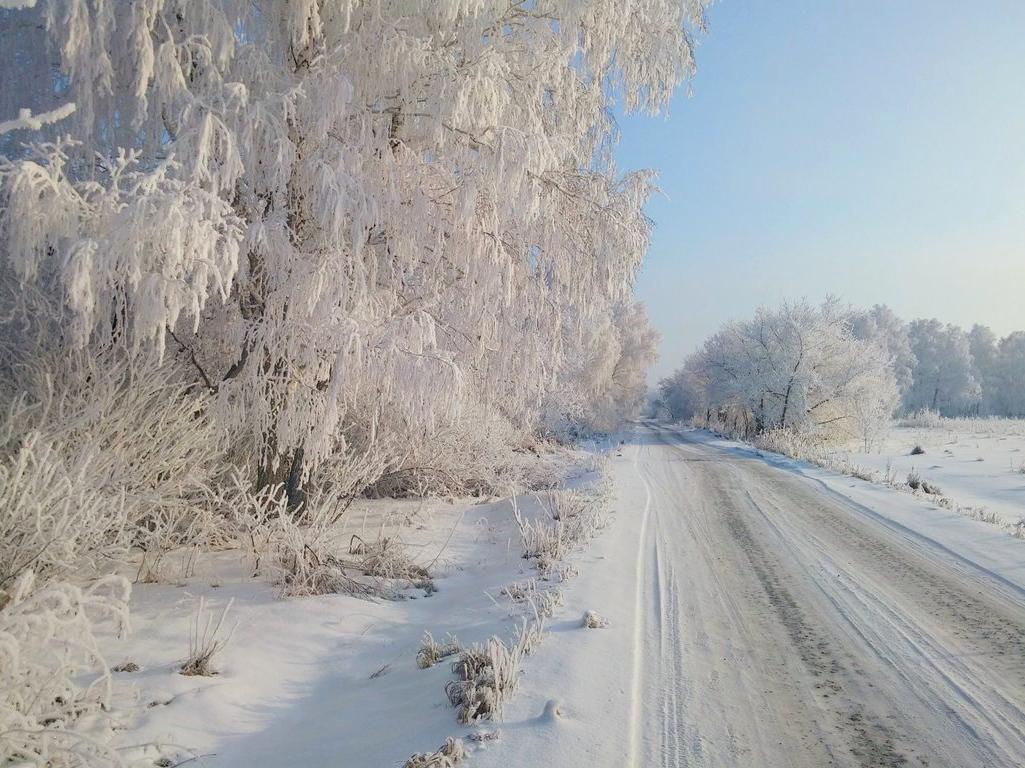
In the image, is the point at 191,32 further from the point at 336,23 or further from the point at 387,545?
the point at 387,545

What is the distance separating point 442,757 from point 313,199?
14.1 ft

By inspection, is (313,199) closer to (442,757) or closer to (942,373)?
(442,757)

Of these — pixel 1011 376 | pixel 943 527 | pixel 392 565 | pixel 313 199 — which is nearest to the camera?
pixel 313 199

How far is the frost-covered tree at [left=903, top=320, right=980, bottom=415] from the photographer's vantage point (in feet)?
217

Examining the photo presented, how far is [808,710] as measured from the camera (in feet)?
10.7

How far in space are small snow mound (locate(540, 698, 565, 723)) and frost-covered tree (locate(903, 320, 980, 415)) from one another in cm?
7661

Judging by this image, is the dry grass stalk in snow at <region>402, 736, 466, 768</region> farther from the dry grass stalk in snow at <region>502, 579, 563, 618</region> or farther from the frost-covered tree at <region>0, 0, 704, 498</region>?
the frost-covered tree at <region>0, 0, 704, 498</region>

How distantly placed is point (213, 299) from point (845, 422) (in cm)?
3286

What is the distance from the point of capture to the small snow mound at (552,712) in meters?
2.96

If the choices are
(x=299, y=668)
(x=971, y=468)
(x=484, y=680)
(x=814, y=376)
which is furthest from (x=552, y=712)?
(x=814, y=376)

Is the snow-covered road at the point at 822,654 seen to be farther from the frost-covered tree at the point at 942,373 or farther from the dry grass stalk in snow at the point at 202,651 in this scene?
the frost-covered tree at the point at 942,373

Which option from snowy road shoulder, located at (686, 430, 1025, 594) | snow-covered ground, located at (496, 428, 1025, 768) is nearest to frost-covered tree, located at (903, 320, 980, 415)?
snowy road shoulder, located at (686, 430, 1025, 594)

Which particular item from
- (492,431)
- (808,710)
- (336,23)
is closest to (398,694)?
(808,710)

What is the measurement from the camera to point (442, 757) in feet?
8.50
